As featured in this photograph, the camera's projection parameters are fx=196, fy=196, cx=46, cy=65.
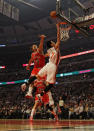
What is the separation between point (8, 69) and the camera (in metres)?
26.9

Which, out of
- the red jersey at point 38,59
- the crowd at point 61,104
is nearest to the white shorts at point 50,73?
A: the red jersey at point 38,59

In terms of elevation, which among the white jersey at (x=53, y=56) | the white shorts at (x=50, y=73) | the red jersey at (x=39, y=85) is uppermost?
the white jersey at (x=53, y=56)

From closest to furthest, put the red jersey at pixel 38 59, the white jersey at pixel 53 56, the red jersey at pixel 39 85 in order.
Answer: the white jersey at pixel 53 56
the red jersey at pixel 39 85
the red jersey at pixel 38 59

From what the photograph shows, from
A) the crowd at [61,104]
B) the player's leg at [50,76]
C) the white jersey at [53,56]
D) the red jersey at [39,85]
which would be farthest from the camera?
the crowd at [61,104]

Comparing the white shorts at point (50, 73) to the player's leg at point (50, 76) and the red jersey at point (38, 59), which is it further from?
the red jersey at point (38, 59)

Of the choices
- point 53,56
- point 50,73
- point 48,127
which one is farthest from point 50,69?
point 48,127

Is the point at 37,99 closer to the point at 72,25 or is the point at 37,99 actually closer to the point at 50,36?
the point at 72,25

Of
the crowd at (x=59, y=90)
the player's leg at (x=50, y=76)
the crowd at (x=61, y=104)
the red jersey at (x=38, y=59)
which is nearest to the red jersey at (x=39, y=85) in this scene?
the red jersey at (x=38, y=59)

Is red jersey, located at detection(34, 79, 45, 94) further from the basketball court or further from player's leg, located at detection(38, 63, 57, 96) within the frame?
the basketball court

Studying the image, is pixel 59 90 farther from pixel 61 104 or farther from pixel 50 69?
pixel 50 69

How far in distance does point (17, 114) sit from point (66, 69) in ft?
32.0

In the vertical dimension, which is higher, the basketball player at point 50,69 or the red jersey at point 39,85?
the basketball player at point 50,69

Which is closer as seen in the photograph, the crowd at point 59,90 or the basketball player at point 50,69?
the basketball player at point 50,69

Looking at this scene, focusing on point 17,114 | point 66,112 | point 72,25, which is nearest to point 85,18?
point 72,25
